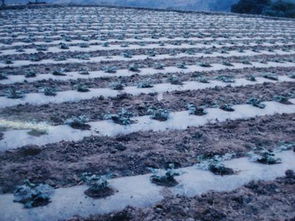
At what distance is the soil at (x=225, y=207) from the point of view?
2592 millimetres

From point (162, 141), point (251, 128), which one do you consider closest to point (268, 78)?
point (251, 128)

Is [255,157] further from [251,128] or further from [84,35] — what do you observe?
[84,35]

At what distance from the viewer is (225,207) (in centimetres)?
274

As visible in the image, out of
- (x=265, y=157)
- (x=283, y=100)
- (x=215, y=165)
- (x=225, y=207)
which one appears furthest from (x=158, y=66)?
(x=225, y=207)

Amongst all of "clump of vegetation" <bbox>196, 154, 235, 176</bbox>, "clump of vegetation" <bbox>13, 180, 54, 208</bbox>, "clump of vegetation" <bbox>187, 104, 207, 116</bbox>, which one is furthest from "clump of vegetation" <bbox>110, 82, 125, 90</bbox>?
"clump of vegetation" <bbox>13, 180, 54, 208</bbox>

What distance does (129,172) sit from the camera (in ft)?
10.5

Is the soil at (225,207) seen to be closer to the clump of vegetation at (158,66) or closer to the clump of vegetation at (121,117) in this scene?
the clump of vegetation at (121,117)

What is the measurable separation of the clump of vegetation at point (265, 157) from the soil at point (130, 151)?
0.14 meters

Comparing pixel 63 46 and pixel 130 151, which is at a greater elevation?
pixel 63 46

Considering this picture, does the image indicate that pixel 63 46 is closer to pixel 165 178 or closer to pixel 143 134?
pixel 143 134

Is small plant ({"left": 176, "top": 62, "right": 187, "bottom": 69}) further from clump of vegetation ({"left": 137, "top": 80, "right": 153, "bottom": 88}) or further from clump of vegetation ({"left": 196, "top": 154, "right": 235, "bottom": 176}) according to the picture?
clump of vegetation ({"left": 196, "top": 154, "right": 235, "bottom": 176})

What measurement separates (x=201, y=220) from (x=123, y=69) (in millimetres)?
4208

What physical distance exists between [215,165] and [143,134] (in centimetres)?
99

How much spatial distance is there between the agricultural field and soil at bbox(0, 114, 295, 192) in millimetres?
11
